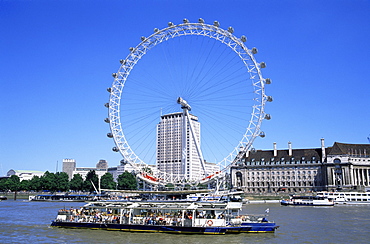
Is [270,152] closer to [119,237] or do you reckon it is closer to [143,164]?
[143,164]

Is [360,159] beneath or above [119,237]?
above

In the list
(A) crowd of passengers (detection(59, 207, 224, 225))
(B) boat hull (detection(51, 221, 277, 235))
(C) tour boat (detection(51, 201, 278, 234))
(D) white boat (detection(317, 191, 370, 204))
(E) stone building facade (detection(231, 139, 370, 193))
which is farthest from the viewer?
(E) stone building facade (detection(231, 139, 370, 193))

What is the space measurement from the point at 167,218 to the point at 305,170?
114 m

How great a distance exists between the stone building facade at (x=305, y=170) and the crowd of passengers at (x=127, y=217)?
321ft

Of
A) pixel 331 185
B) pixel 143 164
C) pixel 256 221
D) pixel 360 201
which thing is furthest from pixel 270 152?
pixel 256 221

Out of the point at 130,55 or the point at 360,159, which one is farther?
the point at 360,159

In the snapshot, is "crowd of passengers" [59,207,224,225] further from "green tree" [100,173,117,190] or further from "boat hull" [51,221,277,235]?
"green tree" [100,173,117,190]

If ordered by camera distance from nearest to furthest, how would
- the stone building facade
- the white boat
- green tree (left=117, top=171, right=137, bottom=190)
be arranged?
the white boat, the stone building facade, green tree (left=117, top=171, right=137, bottom=190)

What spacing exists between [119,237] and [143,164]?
80.8ft

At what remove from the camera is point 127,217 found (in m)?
43.2

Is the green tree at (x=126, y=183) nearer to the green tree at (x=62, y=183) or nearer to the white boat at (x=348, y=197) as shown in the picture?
the green tree at (x=62, y=183)

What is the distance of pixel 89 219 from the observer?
44.7 metres

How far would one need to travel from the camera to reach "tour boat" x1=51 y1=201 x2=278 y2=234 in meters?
40.0

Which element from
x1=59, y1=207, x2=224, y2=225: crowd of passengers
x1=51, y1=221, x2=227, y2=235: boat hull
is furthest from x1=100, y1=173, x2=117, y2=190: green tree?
x1=51, y1=221, x2=227, y2=235: boat hull
